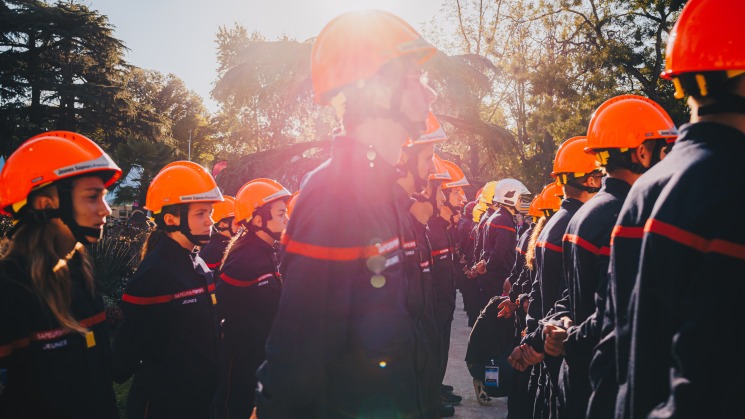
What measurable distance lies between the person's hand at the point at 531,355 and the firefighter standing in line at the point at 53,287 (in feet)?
8.97

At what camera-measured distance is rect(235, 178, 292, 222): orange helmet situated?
578cm

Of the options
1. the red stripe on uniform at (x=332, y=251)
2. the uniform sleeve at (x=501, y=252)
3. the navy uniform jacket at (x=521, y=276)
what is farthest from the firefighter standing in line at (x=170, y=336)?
the uniform sleeve at (x=501, y=252)

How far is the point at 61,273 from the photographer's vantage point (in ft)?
8.71

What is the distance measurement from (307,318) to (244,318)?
3326mm

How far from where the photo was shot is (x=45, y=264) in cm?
258

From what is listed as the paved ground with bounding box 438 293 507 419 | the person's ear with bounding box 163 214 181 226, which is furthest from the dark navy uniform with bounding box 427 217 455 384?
the person's ear with bounding box 163 214 181 226

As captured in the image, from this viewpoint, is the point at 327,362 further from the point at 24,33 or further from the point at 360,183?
the point at 24,33

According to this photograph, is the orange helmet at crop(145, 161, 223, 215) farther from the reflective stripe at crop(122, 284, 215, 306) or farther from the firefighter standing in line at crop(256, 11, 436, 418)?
the firefighter standing in line at crop(256, 11, 436, 418)

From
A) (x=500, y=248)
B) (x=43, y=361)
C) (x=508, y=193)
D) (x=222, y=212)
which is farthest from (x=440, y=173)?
(x=43, y=361)

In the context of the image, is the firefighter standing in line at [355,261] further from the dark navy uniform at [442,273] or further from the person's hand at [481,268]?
the person's hand at [481,268]

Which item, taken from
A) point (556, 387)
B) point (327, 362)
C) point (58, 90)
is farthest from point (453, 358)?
point (58, 90)

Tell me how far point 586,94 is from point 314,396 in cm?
2313

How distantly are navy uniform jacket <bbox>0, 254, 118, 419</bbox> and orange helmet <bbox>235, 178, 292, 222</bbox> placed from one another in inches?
119

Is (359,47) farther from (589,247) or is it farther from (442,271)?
(442,271)
